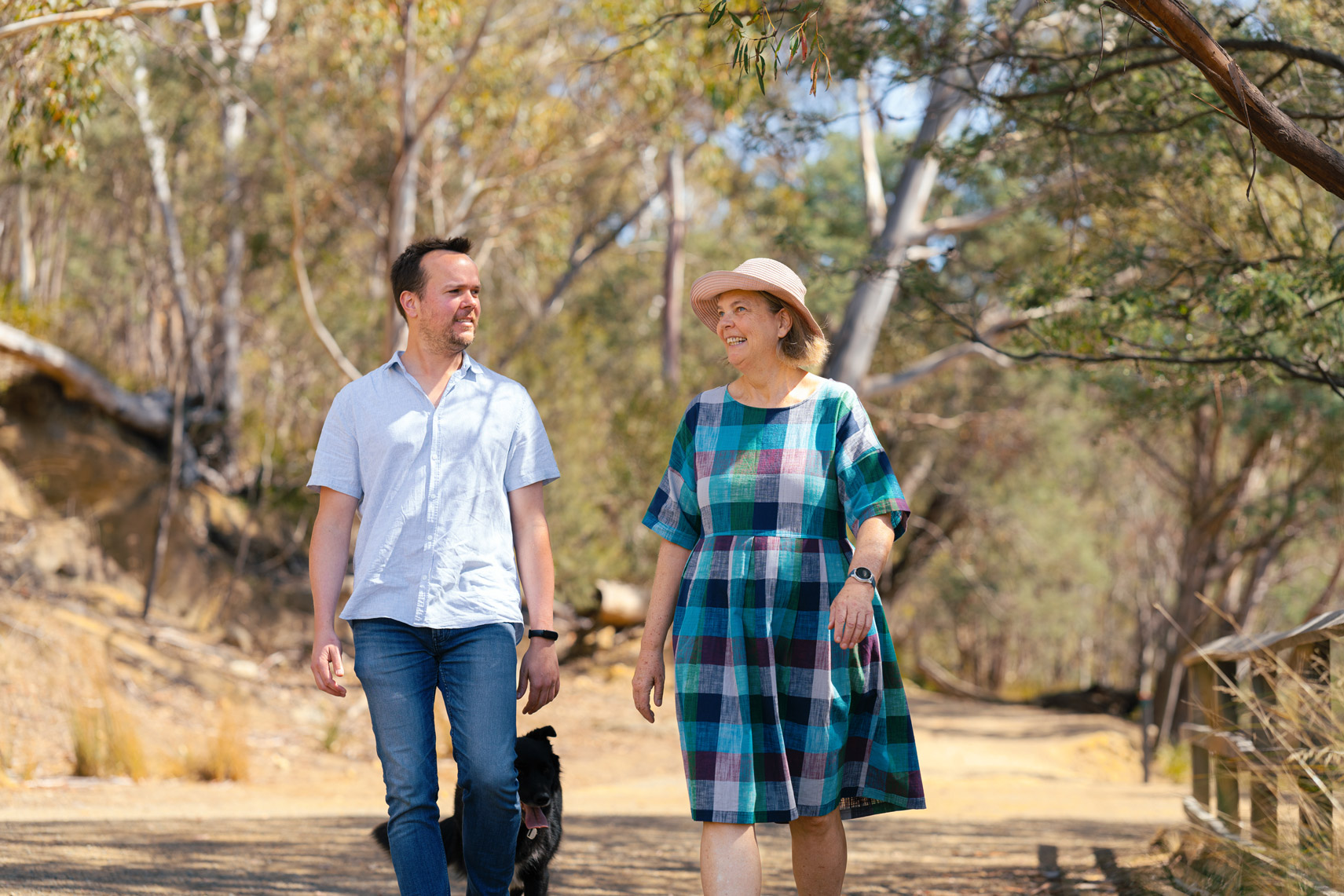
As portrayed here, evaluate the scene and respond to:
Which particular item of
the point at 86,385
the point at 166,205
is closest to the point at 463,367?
the point at 86,385

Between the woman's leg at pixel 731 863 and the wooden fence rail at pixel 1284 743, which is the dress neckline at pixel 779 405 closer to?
the woman's leg at pixel 731 863

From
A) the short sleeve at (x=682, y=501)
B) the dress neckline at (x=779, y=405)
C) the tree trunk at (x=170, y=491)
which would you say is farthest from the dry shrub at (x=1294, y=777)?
the tree trunk at (x=170, y=491)

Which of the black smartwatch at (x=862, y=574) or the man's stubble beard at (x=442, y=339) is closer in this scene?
the black smartwatch at (x=862, y=574)

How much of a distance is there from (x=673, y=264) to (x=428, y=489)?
1711 centimetres

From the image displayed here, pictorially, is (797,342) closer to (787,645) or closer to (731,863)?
(787,645)

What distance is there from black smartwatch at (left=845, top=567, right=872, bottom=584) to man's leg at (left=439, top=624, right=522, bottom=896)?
887 mm

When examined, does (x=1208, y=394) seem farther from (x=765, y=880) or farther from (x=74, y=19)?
(x=74, y=19)

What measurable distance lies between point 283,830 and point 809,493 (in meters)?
4.35

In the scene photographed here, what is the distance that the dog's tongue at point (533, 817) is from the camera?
340 centimetres

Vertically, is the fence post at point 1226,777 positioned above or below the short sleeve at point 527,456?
below

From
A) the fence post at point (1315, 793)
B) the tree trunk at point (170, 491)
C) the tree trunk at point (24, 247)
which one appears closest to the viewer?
the fence post at point (1315, 793)

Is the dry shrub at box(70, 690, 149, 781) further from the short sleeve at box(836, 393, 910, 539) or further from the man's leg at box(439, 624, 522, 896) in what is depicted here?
the short sleeve at box(836, 393, 910, 539)

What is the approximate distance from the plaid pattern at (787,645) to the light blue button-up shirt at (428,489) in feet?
1.76

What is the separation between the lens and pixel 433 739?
3051mm
